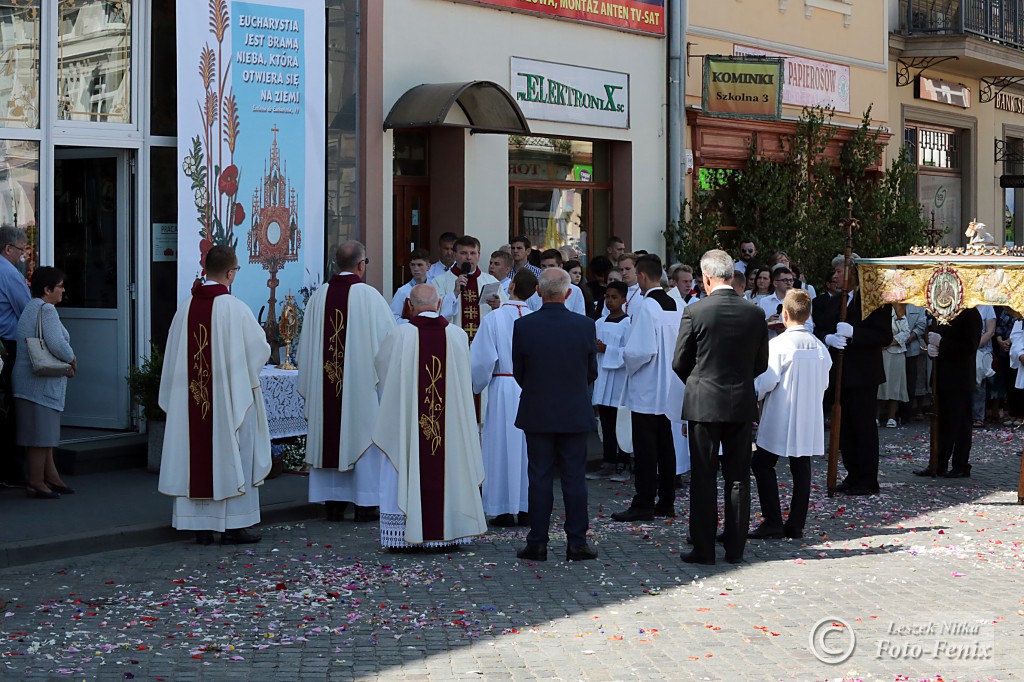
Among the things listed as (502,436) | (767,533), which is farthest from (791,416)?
(502,436)

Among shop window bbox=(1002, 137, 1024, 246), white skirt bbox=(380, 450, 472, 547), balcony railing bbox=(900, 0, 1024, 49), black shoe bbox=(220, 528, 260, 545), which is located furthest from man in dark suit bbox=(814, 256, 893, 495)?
shop window bbox=(1002, 137, 1024, 246)

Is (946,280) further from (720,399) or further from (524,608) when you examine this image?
(524,608)

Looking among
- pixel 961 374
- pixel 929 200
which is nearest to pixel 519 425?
pixel 961 374

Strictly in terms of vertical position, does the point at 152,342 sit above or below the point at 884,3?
below

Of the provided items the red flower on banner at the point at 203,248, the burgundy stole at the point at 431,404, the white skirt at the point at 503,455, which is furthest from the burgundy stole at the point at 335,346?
the red flower on banner at the point at 203,248

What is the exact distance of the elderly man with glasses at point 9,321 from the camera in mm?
11398

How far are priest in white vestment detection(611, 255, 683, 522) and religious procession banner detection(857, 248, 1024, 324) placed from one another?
219 cm

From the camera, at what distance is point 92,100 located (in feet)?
42.7

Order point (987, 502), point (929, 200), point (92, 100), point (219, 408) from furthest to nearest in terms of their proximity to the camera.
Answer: point (929, 200) < point (92, 100) < point (987, 502) < point (219, 408)

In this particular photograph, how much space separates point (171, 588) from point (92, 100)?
19.6ft

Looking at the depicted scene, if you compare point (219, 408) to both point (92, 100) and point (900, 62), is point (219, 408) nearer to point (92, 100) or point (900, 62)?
point (92, 100)

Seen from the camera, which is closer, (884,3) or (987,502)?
(987,502)

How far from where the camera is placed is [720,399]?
924cm

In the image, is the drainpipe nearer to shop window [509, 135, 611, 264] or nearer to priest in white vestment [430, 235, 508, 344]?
shop window [509, 135, 611, 264]
